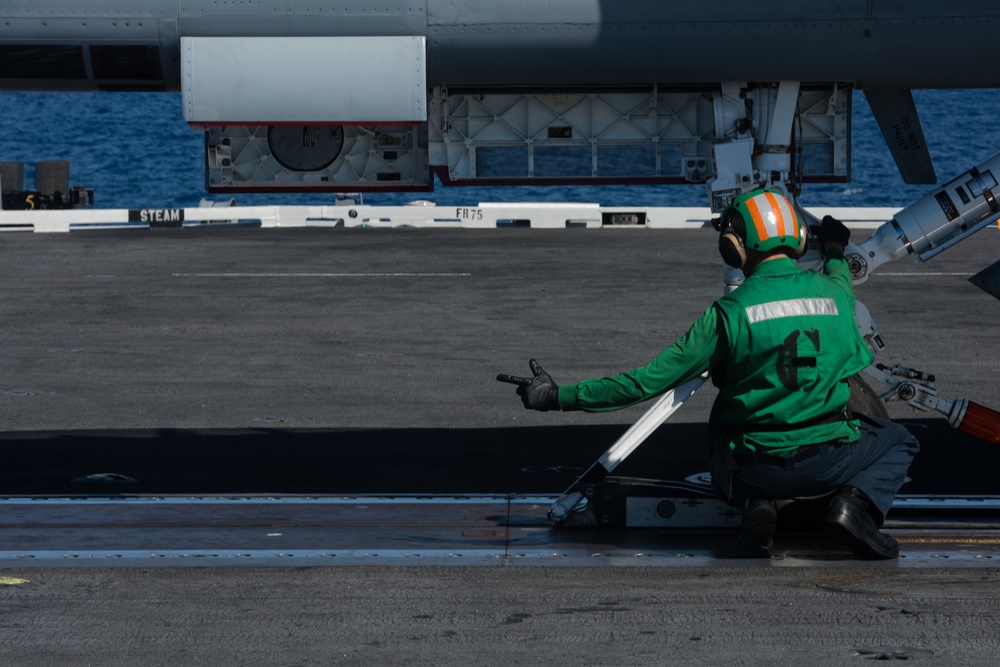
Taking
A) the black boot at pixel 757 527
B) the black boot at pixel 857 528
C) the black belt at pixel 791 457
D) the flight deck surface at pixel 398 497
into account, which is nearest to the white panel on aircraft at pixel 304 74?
the flight deck surface at pixel 398 497

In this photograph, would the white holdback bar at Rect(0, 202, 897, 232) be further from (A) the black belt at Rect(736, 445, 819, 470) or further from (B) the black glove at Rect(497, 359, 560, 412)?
(A) the black belt at Rect(736, 445, 819, 470)

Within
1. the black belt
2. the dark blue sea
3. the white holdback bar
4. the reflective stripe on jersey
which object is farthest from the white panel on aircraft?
the dark blue sea

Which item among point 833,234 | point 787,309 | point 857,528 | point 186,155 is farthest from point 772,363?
point 186,155

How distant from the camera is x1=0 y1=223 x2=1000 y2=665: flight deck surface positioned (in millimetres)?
6199

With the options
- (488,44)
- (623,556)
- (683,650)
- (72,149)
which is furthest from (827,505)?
(72,149)

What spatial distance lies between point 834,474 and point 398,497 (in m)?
3.17

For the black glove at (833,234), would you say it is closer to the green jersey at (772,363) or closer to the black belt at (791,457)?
the green jersey at (772,363)

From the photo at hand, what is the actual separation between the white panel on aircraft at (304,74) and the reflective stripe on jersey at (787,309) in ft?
10.6

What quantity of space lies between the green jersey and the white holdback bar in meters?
25.1

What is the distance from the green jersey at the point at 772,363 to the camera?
6.97 metres

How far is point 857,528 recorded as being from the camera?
7020 mm

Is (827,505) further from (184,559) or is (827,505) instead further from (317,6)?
(317,6)

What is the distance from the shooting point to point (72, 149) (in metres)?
96.2

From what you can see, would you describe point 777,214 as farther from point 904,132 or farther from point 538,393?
point 904,132
